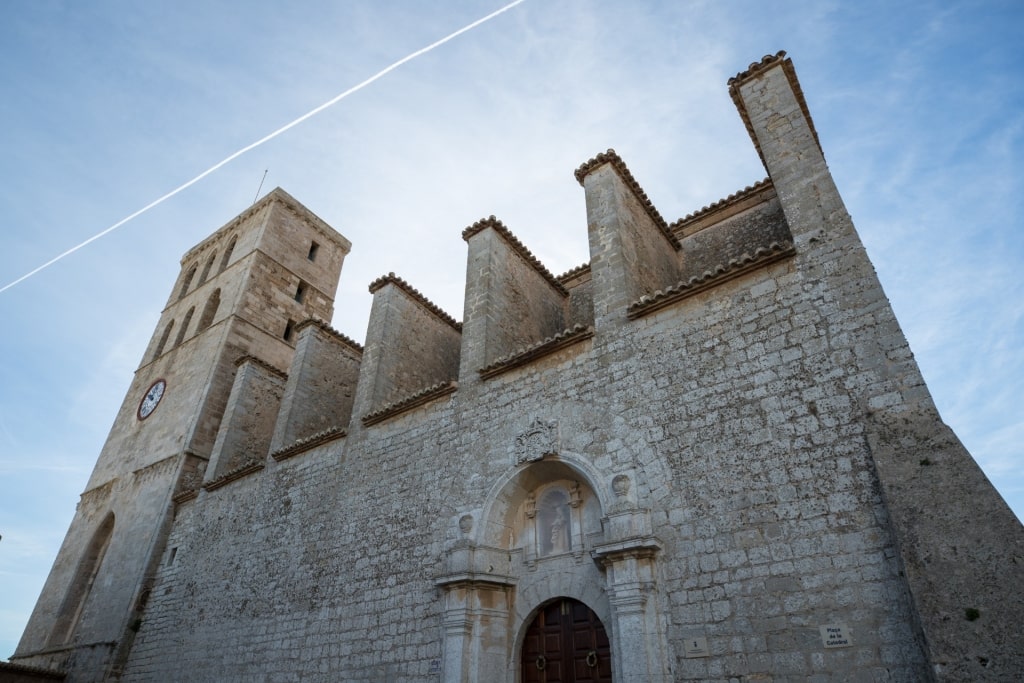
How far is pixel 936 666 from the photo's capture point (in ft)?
12.4

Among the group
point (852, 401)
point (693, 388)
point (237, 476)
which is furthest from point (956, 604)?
point (237, 476)

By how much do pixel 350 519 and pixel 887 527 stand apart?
6881mm

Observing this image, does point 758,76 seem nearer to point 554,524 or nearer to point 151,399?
point 554,524

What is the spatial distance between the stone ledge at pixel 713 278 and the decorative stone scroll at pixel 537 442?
66.1 inches

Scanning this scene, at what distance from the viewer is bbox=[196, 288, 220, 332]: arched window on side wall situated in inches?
690

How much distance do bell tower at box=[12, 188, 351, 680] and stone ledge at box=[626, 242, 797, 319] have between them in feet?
36.7

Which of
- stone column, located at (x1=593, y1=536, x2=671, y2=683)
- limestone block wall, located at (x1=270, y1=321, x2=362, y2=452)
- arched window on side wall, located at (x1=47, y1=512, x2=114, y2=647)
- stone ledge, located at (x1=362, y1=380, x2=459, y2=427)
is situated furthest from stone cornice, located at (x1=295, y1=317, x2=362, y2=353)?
stone column, located at (x1=593, y1=536, x2=671, y2=683)

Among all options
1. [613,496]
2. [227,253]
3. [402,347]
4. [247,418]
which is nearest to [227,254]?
[227,253]

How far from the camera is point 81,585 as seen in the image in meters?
13.9

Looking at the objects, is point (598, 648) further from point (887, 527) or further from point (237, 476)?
point (237, 476)

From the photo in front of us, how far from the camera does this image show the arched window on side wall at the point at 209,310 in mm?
17516

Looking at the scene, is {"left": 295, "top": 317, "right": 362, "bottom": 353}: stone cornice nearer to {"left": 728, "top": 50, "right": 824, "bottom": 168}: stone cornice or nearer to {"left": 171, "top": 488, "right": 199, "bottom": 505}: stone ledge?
{"left": 171, "top": 488, "right": 199, "bottom": 505}: stone ledge

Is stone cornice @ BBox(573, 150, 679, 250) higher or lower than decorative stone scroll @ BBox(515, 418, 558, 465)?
higher

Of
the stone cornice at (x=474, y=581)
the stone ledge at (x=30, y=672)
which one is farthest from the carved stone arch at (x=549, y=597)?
the stone ledge at (x=30, y=672)
